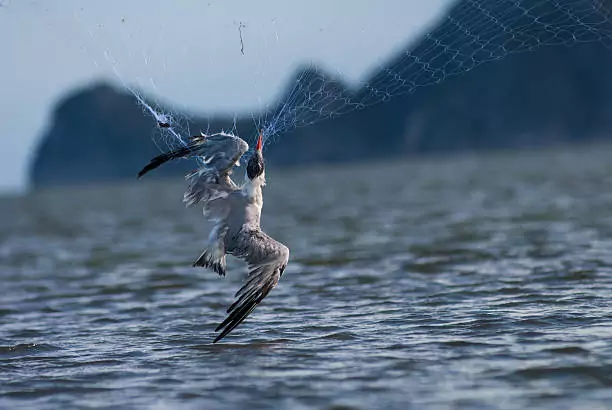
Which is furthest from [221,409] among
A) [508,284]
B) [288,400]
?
[508,284]

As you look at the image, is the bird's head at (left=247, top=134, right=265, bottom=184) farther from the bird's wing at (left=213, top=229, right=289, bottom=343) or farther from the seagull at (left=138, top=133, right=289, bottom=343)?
the bird's wing at (left=213, top=229, right=289, bottom=343)

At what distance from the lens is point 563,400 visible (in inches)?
399

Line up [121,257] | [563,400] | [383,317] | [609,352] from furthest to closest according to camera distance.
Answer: [121,257], [383,317], [609,352], [563,400]

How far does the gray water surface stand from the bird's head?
2173mm

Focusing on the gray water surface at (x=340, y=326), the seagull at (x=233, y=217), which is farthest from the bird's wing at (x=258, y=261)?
the gray water surface at (x=340, y=326)

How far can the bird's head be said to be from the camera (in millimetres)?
11737

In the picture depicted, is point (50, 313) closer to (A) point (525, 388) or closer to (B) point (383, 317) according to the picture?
(B) point (383, 317)

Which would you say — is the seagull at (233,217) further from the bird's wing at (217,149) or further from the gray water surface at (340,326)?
the gray water surface at (340,326)

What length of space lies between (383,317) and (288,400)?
4.63 m

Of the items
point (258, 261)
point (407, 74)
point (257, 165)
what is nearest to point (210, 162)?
point (257, 165)

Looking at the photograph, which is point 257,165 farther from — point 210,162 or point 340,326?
point 340,326

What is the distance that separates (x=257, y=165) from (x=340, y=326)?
3538 millimetres

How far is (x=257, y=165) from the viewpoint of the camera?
38.8 ft

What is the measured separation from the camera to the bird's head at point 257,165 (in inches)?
462
